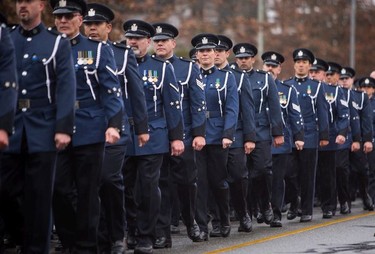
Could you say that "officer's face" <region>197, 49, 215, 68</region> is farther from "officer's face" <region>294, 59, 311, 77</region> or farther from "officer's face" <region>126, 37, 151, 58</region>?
"officer's face" <region>294, 59, 311, 77</region>

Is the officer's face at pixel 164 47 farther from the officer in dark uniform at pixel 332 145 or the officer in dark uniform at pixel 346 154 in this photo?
the officer in dark uniform at pixel 346 154

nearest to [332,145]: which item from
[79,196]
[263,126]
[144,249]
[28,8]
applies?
[263,126]

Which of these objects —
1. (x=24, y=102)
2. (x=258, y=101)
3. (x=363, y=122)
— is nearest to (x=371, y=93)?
(x=363, y=122)

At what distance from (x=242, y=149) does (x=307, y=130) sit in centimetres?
265

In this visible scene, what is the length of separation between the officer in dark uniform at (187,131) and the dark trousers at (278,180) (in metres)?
2.75

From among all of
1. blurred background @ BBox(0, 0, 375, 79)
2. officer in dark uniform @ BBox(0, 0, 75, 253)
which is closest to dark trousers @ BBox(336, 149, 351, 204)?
officer in dark uniform @ BBox(0, 0, 75, 253)

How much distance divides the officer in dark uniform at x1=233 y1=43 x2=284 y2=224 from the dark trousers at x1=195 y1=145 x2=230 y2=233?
67.8 inches

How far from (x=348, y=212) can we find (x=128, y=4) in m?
9.12

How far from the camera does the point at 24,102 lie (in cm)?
1114

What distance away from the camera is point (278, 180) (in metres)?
17.8

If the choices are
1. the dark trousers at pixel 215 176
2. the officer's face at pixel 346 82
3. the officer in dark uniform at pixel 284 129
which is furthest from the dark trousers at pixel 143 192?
the officer's face at pixel 346 82

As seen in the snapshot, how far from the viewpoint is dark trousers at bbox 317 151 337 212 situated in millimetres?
19000

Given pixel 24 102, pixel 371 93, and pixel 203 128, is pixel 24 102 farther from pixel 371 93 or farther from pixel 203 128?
pixel 371 93

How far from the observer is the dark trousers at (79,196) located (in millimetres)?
11750
